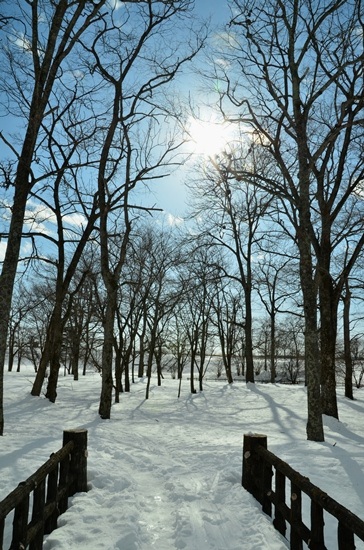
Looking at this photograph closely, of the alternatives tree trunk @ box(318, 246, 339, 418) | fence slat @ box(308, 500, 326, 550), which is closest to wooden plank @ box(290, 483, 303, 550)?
fence slat @ box(308, 500, 326, 550)

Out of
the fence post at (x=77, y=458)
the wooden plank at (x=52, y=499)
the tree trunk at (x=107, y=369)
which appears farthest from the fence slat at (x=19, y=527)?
the tree trunk at (x=107, y=369)

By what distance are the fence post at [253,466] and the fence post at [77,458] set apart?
2250 mm

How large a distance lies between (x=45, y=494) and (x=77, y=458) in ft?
2.62

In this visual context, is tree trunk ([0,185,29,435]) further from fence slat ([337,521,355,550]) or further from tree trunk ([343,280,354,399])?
tree trunk ([343,280,354,399])

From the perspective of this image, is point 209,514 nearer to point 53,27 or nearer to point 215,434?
point 215,434

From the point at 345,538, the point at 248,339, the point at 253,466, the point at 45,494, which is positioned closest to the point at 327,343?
the point at 253,466

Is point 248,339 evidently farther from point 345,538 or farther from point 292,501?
point 345,538

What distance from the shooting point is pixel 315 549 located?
3256 millimetres

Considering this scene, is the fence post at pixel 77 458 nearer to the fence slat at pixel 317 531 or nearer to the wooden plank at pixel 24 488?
the wooden plank at pixel 24 488

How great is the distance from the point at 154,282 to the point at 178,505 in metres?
18.4

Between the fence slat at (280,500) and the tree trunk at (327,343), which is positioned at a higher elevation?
the tree trunk at (327,343)

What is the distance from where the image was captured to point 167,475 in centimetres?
620

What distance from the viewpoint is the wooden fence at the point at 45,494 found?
290 centimetres

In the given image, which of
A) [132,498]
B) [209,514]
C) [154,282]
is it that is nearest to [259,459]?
[209,514]
